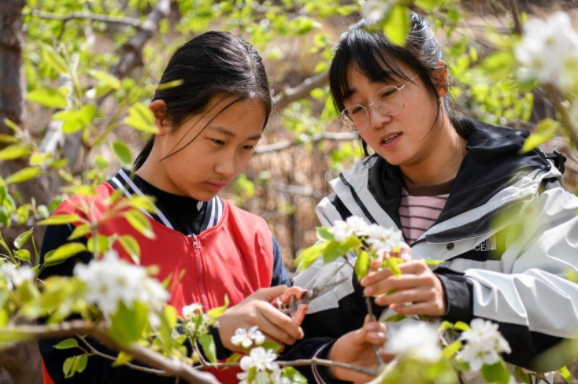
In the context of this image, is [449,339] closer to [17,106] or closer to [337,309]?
[337,309]

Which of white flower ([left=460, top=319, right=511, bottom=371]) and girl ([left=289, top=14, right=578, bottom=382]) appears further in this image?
girl ([left=289, top=14, right=578, bottom=382])

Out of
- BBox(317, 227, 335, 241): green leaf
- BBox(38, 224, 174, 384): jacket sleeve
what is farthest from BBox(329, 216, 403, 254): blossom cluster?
BBox(38, 224, 174, 384): jacket sleeve

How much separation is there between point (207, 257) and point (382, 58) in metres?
0.67

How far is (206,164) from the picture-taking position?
5.83ft

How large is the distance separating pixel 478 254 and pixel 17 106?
2.00 metres

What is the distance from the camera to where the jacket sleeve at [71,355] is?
166 centimetres

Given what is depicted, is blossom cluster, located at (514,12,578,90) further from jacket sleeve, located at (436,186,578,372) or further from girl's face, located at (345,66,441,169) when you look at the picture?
girl's face, located at (345,66,441,169)

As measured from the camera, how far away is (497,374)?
3.63 ft

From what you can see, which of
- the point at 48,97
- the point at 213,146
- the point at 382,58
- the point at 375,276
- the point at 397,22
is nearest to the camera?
the point at 397,22

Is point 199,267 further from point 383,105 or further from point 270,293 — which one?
point 383,105

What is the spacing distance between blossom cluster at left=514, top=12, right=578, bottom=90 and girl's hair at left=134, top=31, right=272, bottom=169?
42.8 inches

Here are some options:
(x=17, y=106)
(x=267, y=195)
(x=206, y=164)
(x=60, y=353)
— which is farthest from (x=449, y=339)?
(x=267, y=195)

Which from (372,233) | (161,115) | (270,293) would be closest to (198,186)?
(161,115)

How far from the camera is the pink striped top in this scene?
186 centimetres
